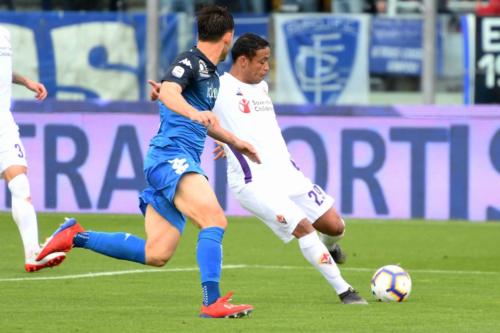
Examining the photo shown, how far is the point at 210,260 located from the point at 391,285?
183cm

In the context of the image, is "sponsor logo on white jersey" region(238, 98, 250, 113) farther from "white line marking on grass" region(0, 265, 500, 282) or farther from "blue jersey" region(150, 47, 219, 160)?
"white line marking on grass" region(0, 265, 500, 282)

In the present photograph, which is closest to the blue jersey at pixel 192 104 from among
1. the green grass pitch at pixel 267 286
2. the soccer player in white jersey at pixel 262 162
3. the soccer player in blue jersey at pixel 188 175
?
the soccer player in blue jersey at pixel 188 175

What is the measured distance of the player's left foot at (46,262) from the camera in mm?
11070

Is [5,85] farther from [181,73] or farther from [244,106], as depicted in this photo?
[181,73]

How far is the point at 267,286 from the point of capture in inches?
448

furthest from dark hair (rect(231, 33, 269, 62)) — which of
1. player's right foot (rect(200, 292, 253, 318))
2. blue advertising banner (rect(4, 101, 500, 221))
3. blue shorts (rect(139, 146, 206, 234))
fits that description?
blue advertising banner (rect(4, 101, 500, 221))

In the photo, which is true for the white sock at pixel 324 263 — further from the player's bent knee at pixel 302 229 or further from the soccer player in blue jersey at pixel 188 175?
the soccer player in blue jersey at pixel 188 175

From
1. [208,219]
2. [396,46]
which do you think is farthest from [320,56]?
[208,219]

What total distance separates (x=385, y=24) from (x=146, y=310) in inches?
398

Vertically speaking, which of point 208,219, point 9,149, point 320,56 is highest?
point 208,219

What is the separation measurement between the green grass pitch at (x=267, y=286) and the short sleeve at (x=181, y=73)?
144 centimetres

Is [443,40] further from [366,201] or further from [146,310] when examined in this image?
[146,310]

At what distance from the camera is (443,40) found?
18797 millimetres

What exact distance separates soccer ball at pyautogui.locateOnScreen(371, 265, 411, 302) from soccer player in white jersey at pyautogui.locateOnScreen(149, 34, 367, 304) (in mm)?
574
